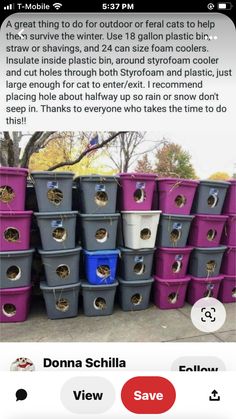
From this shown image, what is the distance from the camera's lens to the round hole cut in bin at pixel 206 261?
6.98ft

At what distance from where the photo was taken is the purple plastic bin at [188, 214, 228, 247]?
213cm

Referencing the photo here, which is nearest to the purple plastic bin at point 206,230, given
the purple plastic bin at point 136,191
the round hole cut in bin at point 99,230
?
the purple plastic bin at point 136,191

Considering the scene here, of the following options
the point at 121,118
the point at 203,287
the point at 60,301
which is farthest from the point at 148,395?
the point at 203,287

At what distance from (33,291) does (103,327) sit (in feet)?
2.37

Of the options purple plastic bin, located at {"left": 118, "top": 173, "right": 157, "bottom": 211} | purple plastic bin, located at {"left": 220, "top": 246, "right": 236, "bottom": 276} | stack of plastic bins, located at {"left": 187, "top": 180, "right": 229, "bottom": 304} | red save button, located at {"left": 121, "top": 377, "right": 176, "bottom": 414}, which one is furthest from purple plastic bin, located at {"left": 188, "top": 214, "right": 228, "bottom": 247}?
red save button, located at {"left": 121, "top": 377, "right": 176, "bottom": 414}

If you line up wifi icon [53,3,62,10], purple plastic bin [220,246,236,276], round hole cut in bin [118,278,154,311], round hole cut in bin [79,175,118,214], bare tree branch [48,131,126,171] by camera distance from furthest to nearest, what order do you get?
purple plastic bin [220,246,236,276] < round hole cut in bin [118,278,154,311] < round hole cut in bin [79,175,118,214] < bare tree branch [48,131,126,171] < wifi icon [53,3,62,10]

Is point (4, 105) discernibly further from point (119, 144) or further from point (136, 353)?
point (136, 353)

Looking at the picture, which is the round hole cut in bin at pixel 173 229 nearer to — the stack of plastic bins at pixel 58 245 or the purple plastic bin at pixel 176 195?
the purple plastic bin at pixel 176 195

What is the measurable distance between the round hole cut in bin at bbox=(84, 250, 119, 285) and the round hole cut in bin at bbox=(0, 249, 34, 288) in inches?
15.1

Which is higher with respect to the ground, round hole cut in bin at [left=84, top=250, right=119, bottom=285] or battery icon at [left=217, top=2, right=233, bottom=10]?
battery icon at [left=217, top=2, right=233, bottom=10]

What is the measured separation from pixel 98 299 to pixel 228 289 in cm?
91

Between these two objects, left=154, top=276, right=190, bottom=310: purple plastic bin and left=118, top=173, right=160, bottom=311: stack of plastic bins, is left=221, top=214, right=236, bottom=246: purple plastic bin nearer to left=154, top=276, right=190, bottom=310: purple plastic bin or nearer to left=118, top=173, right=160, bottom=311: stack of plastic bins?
left=154, top=276, right=190, bottom=310: purple plastic bin

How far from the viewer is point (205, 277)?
2141mm

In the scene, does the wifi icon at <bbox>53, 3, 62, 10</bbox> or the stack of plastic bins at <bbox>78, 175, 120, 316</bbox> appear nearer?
the wifi icon at <bbox>53, 3, 62, 10</bbox>
